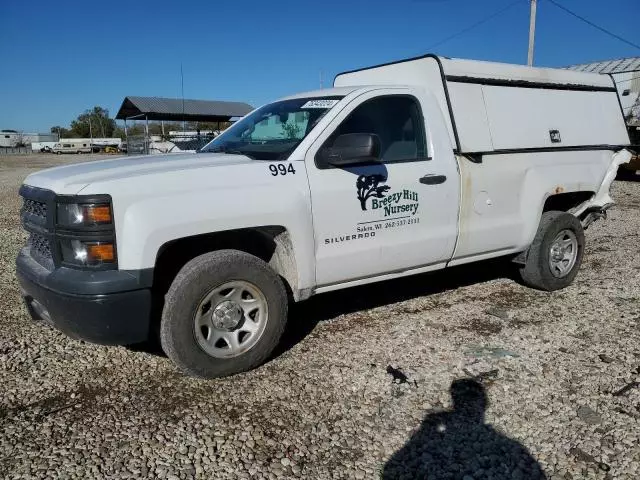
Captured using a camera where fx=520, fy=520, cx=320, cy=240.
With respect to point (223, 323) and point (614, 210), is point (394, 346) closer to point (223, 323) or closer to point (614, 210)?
point (223, 323)

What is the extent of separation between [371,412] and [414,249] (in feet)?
4.76

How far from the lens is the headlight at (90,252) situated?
2.90 m

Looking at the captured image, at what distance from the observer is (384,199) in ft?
12.4

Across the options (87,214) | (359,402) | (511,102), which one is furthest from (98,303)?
(511,102)

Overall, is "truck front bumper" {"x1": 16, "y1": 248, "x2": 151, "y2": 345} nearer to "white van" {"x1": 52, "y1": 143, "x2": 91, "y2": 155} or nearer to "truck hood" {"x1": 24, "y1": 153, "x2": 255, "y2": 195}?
"truck hood" {"x1": 24, "y1": 153, "x2": 255, "y2": 195}

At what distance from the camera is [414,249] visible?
405cm

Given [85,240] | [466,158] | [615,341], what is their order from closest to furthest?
1. [85,240]
2. [615,341]
3. [466,158]

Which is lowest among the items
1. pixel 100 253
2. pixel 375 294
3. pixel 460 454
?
pixel 460 454

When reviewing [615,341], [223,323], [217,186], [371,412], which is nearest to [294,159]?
[217,186]

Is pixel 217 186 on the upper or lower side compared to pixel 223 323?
upper

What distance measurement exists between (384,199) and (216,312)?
1.44 m

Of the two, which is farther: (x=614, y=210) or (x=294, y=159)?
(x=614, y=210)

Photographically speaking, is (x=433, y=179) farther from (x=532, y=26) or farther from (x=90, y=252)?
(x=532, y=26)

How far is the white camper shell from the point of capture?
4301mm
